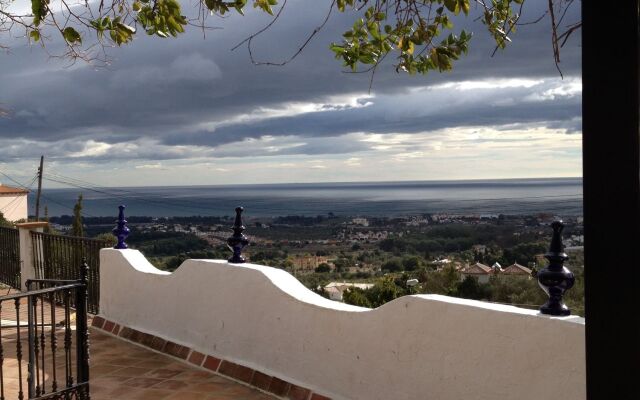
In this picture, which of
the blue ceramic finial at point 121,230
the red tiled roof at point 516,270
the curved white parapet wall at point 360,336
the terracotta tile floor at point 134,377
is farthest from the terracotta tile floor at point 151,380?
the red tiled roof at point 516,270

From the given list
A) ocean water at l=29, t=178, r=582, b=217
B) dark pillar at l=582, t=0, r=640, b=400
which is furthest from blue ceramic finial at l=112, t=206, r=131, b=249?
dark pillar at l=582, t=0, r=640, b=400

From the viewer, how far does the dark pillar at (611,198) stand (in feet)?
5.17

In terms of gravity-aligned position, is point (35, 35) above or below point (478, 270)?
above

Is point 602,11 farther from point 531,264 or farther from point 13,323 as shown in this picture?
point 13,323

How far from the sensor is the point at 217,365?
5949mm

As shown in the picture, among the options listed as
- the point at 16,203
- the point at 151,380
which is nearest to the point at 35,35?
the point at 151,380

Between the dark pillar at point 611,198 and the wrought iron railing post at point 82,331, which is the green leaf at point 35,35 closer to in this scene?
the wrought iron railing post at point 82,331

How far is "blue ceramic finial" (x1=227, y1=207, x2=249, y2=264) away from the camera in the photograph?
5883mm

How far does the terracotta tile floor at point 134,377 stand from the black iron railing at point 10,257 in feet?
16.3

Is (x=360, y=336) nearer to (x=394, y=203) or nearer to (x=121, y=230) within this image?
(x=121, y=230)

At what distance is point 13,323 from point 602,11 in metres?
8.65

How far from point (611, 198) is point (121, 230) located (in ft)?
22.7

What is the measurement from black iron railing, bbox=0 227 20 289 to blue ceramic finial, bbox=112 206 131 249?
189 inches

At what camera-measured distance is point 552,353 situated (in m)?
3.49
